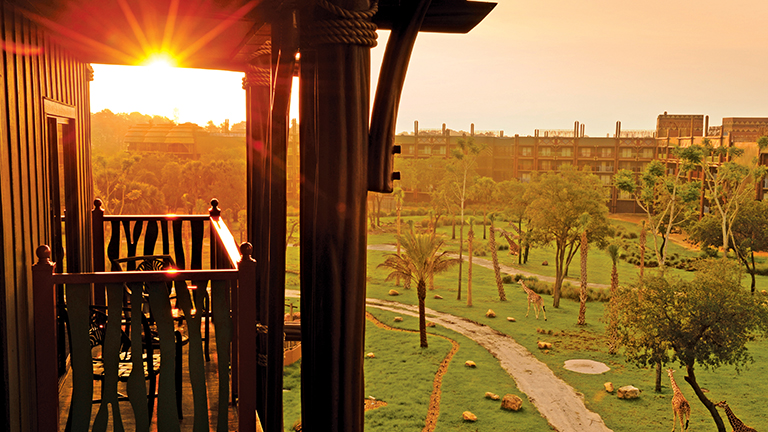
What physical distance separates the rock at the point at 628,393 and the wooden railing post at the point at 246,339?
21.0 m

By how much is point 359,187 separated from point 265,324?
8.47 feet

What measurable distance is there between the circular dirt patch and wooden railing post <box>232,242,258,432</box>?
2283cm

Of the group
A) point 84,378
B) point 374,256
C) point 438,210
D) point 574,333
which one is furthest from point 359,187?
point 438,210

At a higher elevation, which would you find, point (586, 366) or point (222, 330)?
point (222, 330)

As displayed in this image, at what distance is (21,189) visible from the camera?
16.2 ft

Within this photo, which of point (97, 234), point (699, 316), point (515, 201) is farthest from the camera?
point (515, 201)

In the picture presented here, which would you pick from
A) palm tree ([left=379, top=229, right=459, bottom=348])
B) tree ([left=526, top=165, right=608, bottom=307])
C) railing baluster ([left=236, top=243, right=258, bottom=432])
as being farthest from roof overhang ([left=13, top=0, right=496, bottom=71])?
tree ([left=526, top=165, right=608, bottom=307])

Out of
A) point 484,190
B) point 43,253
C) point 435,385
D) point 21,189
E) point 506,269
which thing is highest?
point 21,189

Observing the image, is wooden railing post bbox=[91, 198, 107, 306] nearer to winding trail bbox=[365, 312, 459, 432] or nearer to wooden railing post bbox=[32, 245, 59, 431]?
wooden railing post bbox=[32, 245, 59, 431]

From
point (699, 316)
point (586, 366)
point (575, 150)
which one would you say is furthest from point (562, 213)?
point (575, 150)

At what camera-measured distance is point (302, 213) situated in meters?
3.60

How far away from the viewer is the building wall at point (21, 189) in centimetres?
446

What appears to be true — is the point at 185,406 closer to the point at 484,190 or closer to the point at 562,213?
the point at 562,213

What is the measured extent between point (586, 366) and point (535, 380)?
2.82 metres
